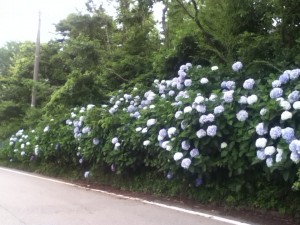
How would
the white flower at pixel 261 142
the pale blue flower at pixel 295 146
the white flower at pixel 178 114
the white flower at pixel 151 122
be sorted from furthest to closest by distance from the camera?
the white flower at pixel 151 122, the white flower at pixel 178 114, the white flower at pixel 261 142, the pale blue flower at pixel 295 146

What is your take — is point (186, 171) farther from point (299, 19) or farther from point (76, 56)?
point (76, 56)

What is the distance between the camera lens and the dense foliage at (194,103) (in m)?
6.44

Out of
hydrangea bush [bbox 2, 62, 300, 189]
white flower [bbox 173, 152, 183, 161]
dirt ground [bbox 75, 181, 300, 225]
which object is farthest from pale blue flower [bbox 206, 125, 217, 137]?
dirt ground [bbox 75, 181, 300, 225]

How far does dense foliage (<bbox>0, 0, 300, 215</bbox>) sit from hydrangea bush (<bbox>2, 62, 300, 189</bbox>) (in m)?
0.02

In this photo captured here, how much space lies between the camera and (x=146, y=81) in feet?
42.5

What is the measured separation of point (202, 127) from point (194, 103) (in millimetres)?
470

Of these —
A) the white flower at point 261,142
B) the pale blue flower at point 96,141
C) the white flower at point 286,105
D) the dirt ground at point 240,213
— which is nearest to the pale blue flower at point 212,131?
the white flower at point 261,142

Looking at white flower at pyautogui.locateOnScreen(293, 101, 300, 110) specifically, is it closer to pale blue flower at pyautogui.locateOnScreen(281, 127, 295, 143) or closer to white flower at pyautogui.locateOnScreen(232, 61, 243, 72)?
pale blue flower at pyautogui.locateOnScreen(281, 127, 295, 143)

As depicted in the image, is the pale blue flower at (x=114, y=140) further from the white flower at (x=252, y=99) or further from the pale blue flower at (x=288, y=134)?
the pale blue flower at (x=288, y=134)

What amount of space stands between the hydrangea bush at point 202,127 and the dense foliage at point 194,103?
0.07 ft

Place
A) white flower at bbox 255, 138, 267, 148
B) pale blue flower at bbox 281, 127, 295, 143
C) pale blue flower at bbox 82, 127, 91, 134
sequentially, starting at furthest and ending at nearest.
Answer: pale blue flower at bbox 82, 127, 91, 134, white flower at bbox 255, 138, 267, 148, pale blue flower at bbox 281, 127, 295, 143

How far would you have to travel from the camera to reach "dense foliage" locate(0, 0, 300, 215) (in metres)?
6.44

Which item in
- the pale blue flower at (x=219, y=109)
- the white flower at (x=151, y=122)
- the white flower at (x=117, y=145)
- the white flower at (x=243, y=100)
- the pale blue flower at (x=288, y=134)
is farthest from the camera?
the white flower at (x=117, y=145)

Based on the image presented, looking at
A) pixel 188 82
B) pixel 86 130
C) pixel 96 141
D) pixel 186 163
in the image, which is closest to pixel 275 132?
pixel 186 163
